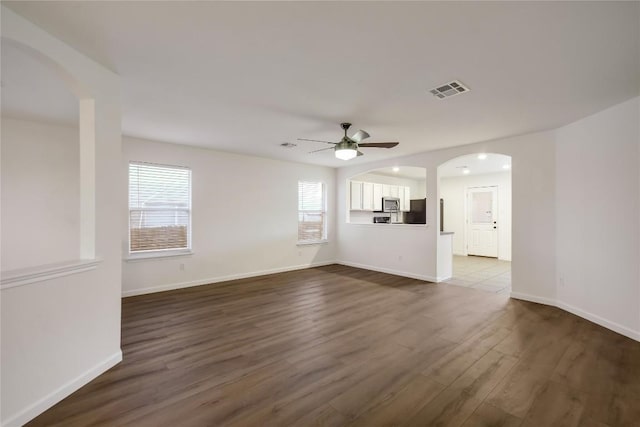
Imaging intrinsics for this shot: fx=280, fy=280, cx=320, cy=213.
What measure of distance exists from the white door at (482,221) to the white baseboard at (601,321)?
5080 mm

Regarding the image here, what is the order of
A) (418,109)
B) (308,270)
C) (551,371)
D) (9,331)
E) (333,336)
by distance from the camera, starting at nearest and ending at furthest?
(9,331), (551,371), (333,336), (418,109), (308,270)

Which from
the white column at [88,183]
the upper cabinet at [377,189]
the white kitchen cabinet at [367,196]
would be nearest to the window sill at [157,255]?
the white column at [88,183]

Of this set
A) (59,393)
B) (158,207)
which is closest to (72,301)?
(59,393)

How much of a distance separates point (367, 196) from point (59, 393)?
726 centimetres

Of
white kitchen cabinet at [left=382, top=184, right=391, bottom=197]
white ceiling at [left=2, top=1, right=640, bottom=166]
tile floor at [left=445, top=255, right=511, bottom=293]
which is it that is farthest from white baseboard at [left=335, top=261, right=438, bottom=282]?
white ceiling at [left=2, top=1, right=640, bottom=166]

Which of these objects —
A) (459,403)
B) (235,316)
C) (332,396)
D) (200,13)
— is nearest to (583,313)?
(459,403)

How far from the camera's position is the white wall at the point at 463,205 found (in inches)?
337

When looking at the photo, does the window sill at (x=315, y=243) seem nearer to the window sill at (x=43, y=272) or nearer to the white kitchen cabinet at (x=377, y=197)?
the white kitchen cabinet at (x=377, y=197)

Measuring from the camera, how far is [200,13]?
1810mm

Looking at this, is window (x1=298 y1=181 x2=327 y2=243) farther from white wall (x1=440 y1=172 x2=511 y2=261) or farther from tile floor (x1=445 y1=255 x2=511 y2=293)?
white wall (x1=440 y1=172 x2=511 y2=261)

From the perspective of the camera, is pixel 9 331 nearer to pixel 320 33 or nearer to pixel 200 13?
pixel 200 13

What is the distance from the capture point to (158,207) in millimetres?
5051

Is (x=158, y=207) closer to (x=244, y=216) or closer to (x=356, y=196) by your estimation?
(x=244, y=216)

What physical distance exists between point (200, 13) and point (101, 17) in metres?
0.67
